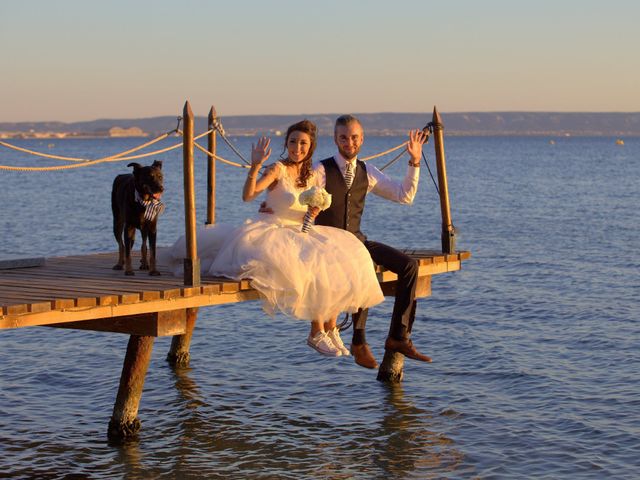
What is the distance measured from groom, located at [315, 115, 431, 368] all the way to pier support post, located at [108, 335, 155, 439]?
233 centimetres

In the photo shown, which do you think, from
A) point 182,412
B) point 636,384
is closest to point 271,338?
point 182,412

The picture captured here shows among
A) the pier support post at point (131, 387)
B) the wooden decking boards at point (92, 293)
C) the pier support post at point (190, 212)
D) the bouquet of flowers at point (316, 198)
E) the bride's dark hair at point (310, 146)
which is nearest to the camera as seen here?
the wooden decking boards at point (92, 293)

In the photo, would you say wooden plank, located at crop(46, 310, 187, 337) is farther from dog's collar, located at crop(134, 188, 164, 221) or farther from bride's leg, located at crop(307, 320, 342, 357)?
bride's leg, located at crop(307, 320, 342, 357)

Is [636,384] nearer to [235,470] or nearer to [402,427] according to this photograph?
[402,427]

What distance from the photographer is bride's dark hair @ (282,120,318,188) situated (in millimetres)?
11180

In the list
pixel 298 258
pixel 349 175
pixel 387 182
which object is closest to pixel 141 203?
pixel 298 258

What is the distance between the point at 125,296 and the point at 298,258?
1.76 metres

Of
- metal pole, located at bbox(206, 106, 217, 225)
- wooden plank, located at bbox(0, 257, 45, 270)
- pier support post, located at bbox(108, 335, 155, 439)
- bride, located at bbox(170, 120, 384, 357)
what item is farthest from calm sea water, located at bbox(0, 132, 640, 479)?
metal pole, located at bbox(206, 106, 217, 225)

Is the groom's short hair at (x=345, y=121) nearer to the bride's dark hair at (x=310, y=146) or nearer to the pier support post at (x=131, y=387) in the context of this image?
the bride's dark hair at (x=310, y=146)

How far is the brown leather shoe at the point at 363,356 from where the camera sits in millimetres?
11353

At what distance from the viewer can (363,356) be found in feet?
37.4

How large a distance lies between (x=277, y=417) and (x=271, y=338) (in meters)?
5.32

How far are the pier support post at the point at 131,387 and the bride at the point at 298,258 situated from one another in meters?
1.22

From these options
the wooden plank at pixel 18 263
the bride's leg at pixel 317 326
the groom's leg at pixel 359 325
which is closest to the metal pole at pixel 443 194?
the groom's leg at pixel 359 325
